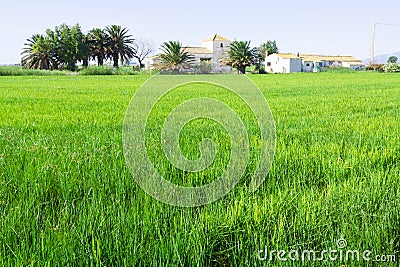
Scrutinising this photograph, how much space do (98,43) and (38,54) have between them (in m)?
8.85

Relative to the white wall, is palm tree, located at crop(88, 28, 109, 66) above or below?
above

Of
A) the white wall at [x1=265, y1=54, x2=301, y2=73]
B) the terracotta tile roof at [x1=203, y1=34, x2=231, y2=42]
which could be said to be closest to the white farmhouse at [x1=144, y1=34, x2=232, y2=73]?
the terracotta tile roof at [x1=203, y1=34, x2=231, y2=42]

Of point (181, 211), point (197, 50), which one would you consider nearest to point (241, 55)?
point (197, 50)

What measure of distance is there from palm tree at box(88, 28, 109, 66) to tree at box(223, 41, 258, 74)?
60.0 ft

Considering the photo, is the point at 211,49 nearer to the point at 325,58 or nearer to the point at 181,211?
the point at 325,58

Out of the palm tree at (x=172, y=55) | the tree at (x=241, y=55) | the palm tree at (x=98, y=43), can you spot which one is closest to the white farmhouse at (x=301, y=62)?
the tree at (x=241, y=55)

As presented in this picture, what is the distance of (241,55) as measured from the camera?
196 feet

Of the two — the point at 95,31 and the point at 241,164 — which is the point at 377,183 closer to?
the point at 241,164

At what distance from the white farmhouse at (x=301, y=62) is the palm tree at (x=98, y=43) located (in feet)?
85.8

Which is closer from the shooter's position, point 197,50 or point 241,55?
point 241,55

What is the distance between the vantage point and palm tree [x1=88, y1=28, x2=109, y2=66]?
65000 millimetres

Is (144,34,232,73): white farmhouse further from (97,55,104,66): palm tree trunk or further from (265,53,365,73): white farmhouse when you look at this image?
(265,53,365,73): white farmhouse

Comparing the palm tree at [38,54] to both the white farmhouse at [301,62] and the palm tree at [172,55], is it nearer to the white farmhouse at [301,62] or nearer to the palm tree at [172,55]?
the palm tree at [172,55]

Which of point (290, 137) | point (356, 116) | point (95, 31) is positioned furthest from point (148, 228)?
point (95, 31)
